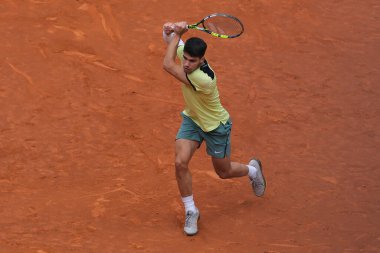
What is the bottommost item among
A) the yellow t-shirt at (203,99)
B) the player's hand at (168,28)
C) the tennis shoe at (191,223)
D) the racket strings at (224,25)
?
the tennis shoe at (191,223)

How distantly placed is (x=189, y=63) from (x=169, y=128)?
3.02m

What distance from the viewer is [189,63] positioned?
8398 millimetres

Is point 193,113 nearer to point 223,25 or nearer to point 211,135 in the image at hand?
point 211,135

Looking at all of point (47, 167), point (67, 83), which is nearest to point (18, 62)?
point (67, 83)

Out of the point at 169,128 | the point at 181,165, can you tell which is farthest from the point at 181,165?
the point at 169,128

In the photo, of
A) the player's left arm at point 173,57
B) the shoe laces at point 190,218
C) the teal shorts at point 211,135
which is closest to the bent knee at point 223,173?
the teal shorts at point 211,135

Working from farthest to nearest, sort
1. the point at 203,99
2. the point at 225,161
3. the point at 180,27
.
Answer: the point at 225,161, the point at 203,99, the point at 180,27

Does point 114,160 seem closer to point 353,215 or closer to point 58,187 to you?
point 58,187

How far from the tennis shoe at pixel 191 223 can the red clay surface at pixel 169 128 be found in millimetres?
131

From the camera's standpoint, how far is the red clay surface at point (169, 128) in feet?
30.0

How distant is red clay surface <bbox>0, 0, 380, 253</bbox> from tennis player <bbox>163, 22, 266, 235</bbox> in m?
0.58

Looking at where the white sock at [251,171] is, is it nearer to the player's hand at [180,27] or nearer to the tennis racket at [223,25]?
the tennis racket at [223,25]

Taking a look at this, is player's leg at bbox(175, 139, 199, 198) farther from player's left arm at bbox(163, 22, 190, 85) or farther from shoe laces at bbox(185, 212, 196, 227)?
player's left arm at bbox(163, 22, 190, 85)

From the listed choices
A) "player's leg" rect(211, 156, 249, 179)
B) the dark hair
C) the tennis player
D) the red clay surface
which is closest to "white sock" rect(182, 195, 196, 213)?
the tennis player
